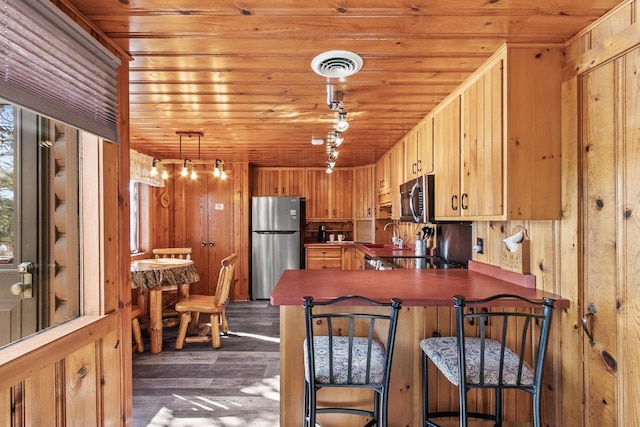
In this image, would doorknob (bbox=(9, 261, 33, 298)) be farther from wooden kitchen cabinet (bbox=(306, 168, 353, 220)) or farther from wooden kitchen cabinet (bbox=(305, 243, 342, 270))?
wooden kitchen cabinet (bbox=(306, 168, 353, 220))

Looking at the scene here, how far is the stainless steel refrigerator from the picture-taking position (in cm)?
520

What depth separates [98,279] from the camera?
1.56 m

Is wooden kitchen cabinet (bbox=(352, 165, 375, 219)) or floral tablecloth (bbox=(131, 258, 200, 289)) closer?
floral tablecloth (bbox=(131, 258, 200, 289))

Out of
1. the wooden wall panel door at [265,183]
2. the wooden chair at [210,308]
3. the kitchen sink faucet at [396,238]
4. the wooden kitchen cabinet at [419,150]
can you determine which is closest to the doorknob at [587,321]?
the wooden kitchen cabinet at [419,150]

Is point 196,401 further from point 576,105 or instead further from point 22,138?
point 576,105

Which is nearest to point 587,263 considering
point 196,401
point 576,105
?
point 576,105

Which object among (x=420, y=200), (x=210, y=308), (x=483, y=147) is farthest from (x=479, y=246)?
(x=210, y=308)

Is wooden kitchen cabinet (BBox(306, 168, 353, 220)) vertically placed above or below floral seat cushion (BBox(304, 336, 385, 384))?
above

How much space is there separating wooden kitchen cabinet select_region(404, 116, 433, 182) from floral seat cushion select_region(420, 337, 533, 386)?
5.12 feet

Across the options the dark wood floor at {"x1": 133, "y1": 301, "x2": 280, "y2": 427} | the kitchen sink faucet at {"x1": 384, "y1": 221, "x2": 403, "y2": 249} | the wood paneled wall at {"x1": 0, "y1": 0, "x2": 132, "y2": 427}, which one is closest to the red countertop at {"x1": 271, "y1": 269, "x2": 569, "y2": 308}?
the wood paneled wall at {"x1": 0, "y1": 0, "x2": 132, "y2": 427}

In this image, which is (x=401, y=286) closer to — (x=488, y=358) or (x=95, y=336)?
(x=488, y=358)

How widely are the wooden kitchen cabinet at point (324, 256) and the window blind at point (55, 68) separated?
3.98 m

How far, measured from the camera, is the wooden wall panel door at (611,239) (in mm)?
1327

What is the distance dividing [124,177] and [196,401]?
1.65 meters
